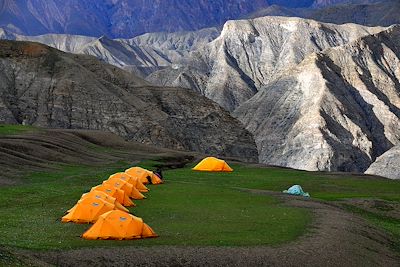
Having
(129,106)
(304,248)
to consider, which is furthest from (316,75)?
(304,248)

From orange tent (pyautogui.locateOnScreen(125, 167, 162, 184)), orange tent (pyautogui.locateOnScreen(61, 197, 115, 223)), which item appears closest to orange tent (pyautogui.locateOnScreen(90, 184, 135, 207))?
orange tent (pyautogui.locateOnScreen(61, 197, 115, 223))

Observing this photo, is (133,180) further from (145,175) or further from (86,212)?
(86,212)

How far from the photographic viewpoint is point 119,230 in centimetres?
2456

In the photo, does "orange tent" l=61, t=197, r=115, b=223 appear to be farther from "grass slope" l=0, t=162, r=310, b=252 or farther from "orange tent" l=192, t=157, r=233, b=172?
"orange tent" l=192, t=157, r=233, b=172

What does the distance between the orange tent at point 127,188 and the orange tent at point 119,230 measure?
11097 millimetres

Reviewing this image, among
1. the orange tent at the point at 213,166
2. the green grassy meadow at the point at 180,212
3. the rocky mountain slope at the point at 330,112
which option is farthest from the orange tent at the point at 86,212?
the rocky mountain slope at the point at 330,112

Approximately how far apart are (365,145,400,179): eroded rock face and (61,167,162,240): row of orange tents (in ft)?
289

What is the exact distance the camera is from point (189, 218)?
2914 centimetres

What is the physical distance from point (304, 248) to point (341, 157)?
454ft

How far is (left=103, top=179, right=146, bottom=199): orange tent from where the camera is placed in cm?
3628

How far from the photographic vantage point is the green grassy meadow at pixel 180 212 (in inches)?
942

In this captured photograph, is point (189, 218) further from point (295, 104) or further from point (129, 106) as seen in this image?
point (295, 104)

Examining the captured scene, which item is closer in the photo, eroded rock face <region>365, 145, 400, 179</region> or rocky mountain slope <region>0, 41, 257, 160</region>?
rocky mountain slope <region>0, 41, 257, 160</region>

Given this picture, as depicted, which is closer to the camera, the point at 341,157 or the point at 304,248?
the point at 304,248
